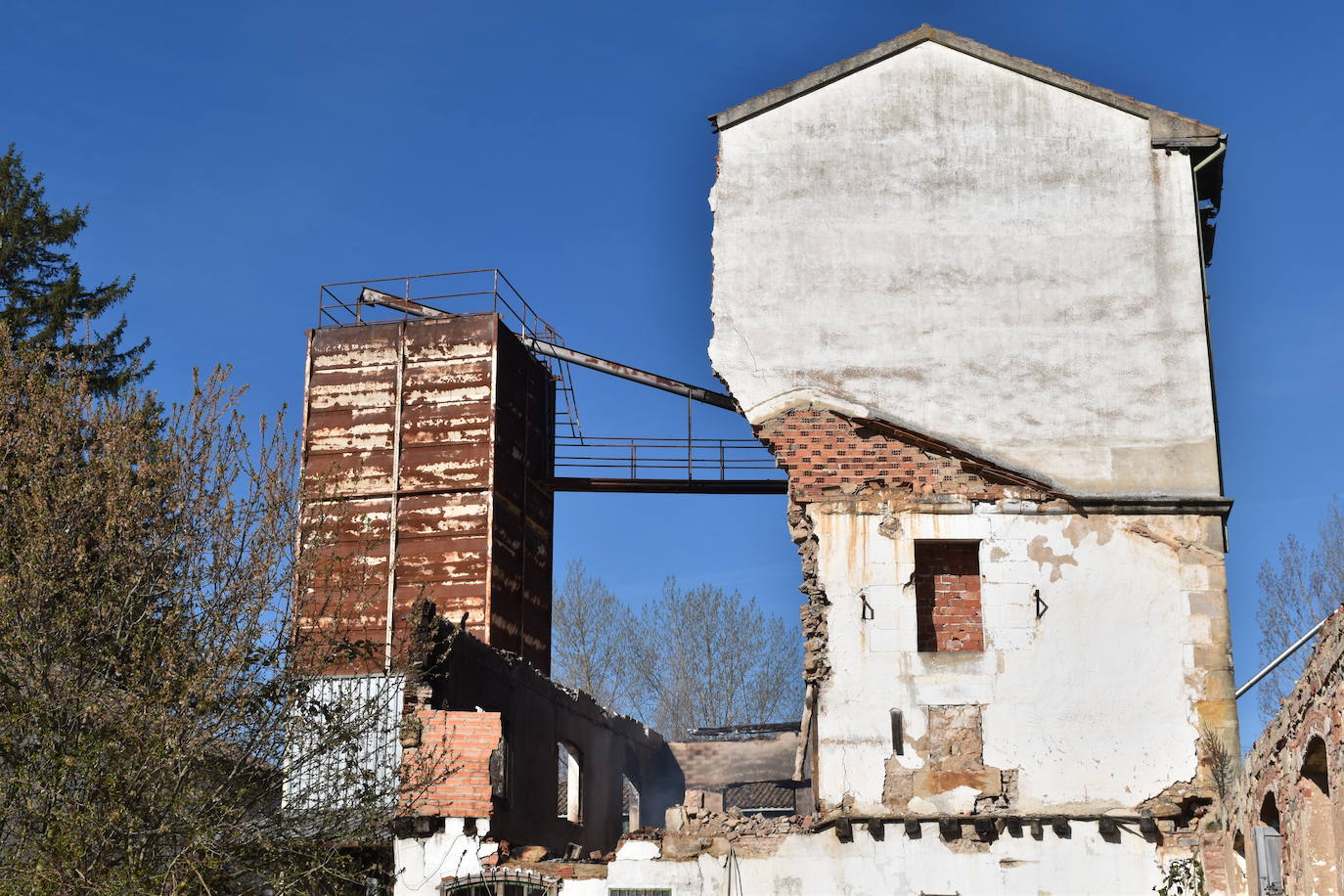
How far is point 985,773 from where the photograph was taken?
49.4ft

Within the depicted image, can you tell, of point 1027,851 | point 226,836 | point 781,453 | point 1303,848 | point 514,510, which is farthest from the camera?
point 514,510

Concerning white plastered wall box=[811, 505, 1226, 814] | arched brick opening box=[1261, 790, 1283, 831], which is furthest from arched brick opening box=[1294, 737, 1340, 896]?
white plastered wall box=[811, 505, 1226, 814]

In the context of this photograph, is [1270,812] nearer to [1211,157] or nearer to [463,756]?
[1211,157]

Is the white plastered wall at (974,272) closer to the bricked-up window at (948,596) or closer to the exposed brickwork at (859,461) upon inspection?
the exposed brickwork at (859,461)

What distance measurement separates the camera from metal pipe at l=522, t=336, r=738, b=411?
83.2ft

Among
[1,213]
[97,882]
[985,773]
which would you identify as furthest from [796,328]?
[1,213]

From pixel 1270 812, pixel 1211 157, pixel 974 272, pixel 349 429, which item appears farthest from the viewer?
pixel 349 429

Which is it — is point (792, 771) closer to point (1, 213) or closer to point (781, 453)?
point (781, 453)

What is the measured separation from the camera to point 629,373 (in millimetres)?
26109

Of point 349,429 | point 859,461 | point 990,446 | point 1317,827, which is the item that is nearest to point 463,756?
point 859,461

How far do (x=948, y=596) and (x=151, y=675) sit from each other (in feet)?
28.2

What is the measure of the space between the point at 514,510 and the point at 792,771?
11.9 m

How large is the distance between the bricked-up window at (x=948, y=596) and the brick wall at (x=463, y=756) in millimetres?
5202

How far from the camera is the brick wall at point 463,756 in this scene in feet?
53.5
